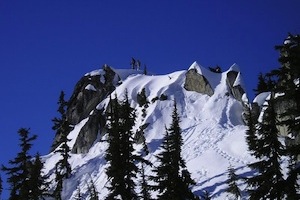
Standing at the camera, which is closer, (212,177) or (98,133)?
(212,177)

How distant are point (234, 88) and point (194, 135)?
73.5 ft

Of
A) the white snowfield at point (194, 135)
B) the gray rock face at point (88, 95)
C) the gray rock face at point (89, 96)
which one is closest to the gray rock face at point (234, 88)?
the white snowfield at point (194, 135)

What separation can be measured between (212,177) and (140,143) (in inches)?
891

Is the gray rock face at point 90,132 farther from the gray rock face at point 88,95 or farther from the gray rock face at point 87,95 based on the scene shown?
the gray rock face at point 87,95

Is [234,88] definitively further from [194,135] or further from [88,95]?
[88,95]

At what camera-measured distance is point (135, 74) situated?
116812mm

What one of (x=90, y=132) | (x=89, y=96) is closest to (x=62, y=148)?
(x=90, y=132)

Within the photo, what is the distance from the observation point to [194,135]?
249ft

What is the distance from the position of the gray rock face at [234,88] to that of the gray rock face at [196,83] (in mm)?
4318

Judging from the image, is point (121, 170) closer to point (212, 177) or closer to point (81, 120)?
point (212, 177)

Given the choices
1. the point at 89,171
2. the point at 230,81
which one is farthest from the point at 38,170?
the point at 230,81

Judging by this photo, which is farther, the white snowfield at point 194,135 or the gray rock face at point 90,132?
the gray rock face at point 90,132

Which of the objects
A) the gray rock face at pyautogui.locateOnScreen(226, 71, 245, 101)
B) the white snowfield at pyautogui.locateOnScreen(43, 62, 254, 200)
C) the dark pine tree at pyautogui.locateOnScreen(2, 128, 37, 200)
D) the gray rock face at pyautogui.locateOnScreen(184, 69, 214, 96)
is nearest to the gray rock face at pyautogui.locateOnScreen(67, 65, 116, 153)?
the white snowfield at pyautogui.locateOnScreen(43, 62, 254, 200)

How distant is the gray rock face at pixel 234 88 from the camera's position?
92.8 meters
